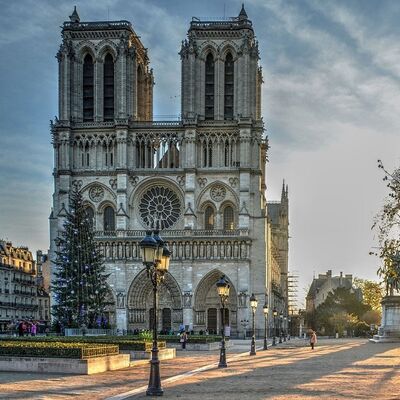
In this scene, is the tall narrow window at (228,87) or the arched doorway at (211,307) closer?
the arched doorway at (211,307)

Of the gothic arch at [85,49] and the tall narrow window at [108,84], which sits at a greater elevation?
the gothic arch at [85,49]

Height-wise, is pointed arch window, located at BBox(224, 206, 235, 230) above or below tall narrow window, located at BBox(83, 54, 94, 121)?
below

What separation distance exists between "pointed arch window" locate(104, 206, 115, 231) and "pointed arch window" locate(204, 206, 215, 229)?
32.7 feet

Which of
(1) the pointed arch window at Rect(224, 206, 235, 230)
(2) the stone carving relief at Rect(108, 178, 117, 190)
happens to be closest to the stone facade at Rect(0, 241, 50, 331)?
(2) the stone carving relief at Rect(108, 178, 117, 190)

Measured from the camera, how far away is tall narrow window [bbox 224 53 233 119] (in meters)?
99.2

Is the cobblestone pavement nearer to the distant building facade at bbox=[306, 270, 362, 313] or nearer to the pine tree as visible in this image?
the pine tree

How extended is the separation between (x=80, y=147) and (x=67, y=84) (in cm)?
691

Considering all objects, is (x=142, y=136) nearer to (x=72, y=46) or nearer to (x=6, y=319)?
(x=72, y=46)

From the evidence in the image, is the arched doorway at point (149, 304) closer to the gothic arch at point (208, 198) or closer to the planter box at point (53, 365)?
the gothic arch at point (208, 198)

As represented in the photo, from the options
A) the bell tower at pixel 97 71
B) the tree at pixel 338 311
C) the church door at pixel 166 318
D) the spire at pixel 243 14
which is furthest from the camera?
the tree at pixel 338 311

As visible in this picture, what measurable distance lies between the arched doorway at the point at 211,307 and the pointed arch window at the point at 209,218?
18.0 ft

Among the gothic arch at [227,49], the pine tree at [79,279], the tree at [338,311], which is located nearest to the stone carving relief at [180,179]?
the gothic arch at [227,49]

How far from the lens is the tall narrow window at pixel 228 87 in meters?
99.2

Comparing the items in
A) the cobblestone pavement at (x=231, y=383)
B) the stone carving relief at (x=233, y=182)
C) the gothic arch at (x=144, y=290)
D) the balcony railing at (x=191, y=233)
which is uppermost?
the stone carving relief at (x=233, y=182)
